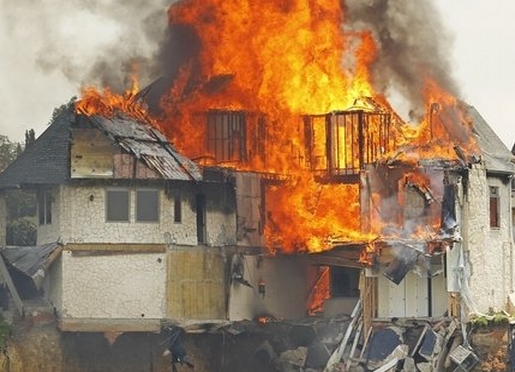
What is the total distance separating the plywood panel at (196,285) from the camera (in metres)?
68.8

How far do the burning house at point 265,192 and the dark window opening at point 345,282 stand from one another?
0.09m

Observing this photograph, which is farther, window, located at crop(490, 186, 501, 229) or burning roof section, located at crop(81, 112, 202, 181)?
window, located at crop(490, 186, 501, 229)

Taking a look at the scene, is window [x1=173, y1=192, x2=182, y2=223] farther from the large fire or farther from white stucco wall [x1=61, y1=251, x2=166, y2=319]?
the large fire

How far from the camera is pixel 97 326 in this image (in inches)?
Answer: 2665

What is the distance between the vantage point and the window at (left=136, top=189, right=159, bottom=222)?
2707 inches

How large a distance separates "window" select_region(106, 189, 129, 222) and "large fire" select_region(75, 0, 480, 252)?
16.0 ft

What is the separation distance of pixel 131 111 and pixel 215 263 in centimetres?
786

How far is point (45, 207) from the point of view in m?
70.4

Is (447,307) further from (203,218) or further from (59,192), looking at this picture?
(59,192)

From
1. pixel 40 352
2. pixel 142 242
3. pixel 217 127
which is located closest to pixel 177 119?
pixel 217 127

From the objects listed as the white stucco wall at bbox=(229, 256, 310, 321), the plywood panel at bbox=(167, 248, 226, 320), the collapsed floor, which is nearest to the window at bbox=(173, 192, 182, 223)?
the plywood panel at bbox=(167, 248, 226, 320)

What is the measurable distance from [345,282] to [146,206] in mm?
10819

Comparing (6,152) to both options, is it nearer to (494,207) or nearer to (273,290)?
(273,290)

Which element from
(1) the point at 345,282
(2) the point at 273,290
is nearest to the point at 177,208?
(2) the point at 273,290
